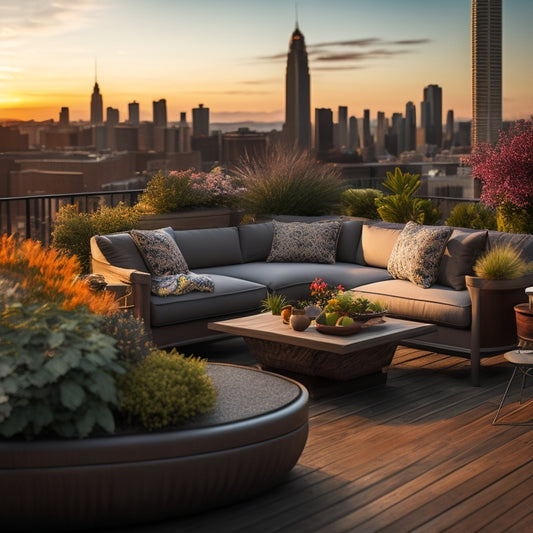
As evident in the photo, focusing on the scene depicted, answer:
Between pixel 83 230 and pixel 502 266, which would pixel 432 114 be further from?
pixel 502 266

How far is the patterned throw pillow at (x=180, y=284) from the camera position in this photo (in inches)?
229

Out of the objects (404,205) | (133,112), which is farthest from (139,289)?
(133,112)

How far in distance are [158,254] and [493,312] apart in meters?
2.39

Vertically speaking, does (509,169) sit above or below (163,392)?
above

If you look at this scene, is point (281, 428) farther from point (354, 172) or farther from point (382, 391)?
point (354, 172)

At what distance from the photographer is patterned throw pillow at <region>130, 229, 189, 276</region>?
6102mm

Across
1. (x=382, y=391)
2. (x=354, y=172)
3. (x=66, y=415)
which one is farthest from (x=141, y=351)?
(x=354, y=172)

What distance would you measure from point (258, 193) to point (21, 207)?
7.61ft

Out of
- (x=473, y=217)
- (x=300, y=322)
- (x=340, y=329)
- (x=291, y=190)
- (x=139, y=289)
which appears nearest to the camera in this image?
(x=340, y=329)

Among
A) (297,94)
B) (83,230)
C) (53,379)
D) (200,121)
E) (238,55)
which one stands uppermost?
(238,55)

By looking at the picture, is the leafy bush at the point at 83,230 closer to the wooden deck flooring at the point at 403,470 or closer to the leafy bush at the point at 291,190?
the leafy bush at the point at 291,190

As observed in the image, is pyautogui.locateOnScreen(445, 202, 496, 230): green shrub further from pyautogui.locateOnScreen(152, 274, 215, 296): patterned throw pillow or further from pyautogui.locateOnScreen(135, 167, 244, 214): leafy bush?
pyautogui.locateOnScreen(152, 274, 215, 296): patterned throw pillow

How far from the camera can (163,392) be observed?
10.5ft

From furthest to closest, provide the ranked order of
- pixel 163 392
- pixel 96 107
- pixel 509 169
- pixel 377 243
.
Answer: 1. pixel 96 107
2. pixel 377 243
3. pixel 509 169
4. pixel 163 392
